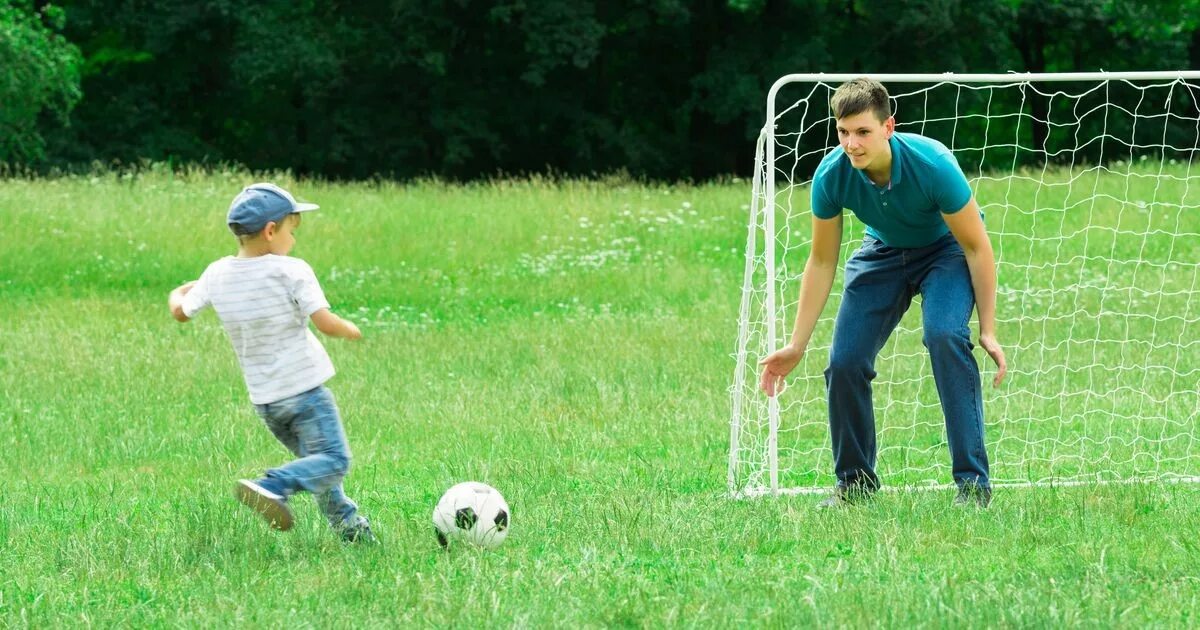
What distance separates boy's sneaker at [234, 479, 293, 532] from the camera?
4.70 m

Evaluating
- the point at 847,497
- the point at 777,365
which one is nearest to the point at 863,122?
the point at 777,365

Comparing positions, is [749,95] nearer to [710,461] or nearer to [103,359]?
[103,359]

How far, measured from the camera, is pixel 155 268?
1523 cm

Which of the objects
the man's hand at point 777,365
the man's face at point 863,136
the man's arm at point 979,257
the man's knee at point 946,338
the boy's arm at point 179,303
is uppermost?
the man's face at point 863,136

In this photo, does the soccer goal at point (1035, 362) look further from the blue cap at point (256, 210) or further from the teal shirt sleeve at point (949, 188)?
the blue cap at point (256, 210)

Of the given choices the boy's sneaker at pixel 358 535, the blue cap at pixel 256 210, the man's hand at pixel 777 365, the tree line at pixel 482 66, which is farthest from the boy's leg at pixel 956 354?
the tree line at pixel 482 66

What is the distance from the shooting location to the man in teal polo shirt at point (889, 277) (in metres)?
5.35

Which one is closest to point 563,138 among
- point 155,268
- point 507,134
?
point 507,134

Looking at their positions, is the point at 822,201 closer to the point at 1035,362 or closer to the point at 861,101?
the point at 861,101

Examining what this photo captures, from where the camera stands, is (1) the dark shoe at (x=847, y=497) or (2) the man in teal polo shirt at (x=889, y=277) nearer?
(2) the man in teal polo shirt at (x=889, y=277)

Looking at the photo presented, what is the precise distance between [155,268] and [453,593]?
38.8 feet

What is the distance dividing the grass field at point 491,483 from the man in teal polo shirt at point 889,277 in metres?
0.27

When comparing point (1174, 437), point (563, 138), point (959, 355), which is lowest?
point (563, 138)

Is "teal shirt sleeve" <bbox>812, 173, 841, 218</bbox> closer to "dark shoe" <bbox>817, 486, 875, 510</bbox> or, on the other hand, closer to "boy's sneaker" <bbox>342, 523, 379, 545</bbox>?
"dark shoe" <bbox>817, 486, 875, 510</bbox>
